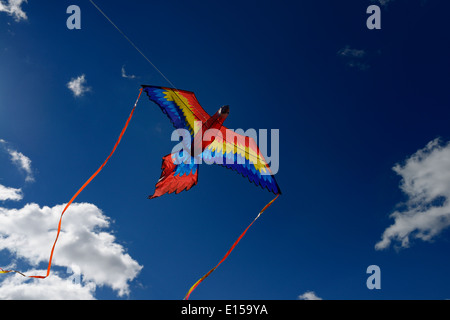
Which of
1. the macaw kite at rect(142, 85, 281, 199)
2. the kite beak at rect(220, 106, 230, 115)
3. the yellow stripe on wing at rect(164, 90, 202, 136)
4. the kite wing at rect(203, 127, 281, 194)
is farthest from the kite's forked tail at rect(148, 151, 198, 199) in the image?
the kite beak at rect(220, 106, 230, 115)

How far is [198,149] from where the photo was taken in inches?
178

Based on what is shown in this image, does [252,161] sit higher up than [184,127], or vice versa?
[184,127]

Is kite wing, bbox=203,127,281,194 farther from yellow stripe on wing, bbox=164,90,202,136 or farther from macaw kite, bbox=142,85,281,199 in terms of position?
yellow stripe on wing, bbox=164,90,202,136

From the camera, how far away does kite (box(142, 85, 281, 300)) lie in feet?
14.0

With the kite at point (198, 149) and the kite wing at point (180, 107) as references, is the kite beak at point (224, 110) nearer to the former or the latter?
the kite at point (198, 149)

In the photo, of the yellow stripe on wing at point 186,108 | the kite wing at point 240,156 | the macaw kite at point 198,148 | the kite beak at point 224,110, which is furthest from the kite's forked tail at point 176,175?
the kite beak at point 224,110

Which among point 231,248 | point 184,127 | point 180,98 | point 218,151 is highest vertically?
point 180,98
